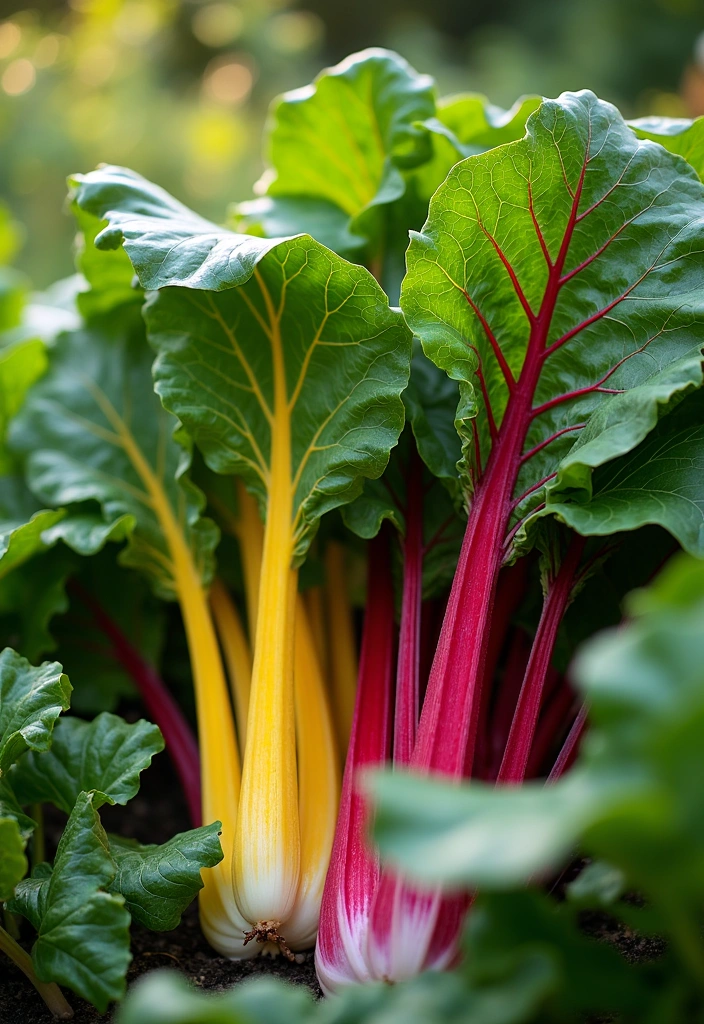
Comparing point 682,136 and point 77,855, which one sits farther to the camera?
point 682,136

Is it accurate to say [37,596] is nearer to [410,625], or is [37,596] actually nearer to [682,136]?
[410,625]

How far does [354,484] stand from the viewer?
3.56ft

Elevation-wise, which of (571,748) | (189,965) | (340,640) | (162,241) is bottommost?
(189,965)

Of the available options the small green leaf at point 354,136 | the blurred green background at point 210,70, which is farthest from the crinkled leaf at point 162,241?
the blurred green background at point 210,70

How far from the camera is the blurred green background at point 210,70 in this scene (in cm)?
316

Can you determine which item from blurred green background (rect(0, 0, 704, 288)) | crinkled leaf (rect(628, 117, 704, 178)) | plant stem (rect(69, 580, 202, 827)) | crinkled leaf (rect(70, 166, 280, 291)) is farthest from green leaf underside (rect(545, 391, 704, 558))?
blurred green background (rect(0, 0, 704, 288))

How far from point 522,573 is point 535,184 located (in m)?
0.47

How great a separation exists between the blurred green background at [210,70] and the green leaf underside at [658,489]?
1.65 metres

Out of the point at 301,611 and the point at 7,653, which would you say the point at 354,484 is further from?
the point at 7,653

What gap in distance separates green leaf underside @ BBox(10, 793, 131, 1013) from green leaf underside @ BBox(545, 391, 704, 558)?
56cm

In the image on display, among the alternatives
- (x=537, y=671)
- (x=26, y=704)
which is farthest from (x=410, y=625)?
(x=26, y=704)

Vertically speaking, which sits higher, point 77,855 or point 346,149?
point 346,149

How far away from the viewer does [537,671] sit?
1.01 m

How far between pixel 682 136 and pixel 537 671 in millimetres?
685
